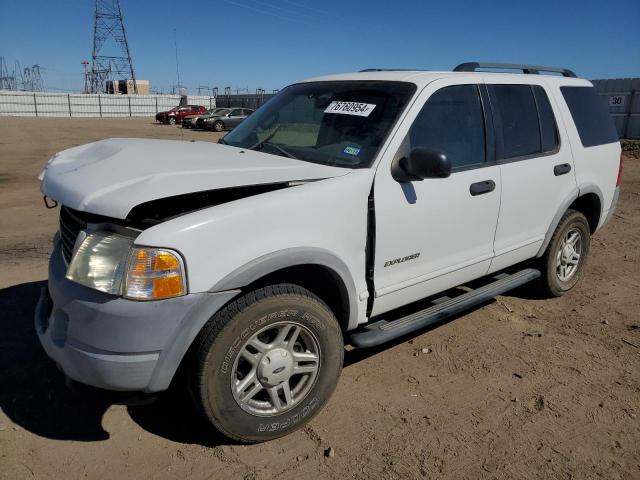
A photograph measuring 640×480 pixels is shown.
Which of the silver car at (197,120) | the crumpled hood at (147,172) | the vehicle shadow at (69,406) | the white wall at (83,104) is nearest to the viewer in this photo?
the crumpled hood at (147,172)

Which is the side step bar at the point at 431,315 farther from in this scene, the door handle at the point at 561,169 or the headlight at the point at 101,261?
the headlight at the point at 101,261

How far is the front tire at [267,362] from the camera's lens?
2508 mm

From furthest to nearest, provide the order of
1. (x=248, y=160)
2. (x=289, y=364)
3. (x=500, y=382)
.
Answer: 1. (x=500, y=382)
2. (x=248, y=160)
3. (x=289, y=364)

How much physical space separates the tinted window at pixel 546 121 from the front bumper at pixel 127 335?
3.07 meters

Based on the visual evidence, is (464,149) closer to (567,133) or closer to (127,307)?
(567,133)

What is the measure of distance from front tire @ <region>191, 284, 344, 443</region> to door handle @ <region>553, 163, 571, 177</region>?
249 centimetres

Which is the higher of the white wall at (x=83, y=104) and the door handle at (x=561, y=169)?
the door handle at (x=561, y=169)

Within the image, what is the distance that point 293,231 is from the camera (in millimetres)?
2670

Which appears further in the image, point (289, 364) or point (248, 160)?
point (248, 160)

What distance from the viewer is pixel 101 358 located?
2320 millimetres

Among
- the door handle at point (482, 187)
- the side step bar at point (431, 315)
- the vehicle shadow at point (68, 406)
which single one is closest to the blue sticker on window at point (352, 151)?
the door handle at point (482, 187)

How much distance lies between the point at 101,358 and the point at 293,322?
0.94 meters

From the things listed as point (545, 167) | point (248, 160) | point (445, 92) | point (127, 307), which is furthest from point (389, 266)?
point (545, 167)

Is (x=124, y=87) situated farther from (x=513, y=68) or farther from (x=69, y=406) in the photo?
(x=69, y=406)
